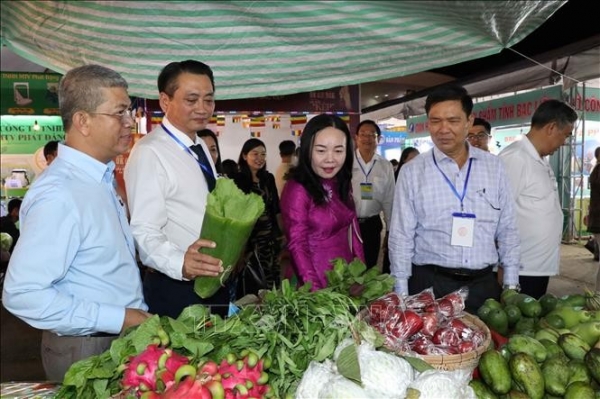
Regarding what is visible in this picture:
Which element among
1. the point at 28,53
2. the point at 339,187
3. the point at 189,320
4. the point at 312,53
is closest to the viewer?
the point at 189,320

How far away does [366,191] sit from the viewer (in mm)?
4883

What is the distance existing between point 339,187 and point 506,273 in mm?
1013

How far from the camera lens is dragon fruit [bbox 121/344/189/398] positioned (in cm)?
117

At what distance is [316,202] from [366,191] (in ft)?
7.78

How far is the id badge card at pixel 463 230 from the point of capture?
262 cm

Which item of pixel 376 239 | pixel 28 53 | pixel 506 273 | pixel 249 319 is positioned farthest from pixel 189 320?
pixel 376 239

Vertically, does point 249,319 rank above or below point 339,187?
below

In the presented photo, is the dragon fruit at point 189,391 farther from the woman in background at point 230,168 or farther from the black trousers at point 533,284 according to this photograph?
the woman in background at point 230,168

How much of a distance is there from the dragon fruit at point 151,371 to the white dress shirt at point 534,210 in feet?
9.09

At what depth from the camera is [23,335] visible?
203 inches

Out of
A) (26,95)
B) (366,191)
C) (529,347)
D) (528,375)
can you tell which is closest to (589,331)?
(529,347)

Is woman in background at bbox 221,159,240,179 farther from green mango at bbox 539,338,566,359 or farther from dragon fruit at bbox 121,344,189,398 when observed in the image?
dragon fruit at bbox 121,344,189,398

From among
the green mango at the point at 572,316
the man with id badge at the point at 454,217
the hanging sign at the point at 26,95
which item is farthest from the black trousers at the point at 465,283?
the hanging sign at the point at 26,95

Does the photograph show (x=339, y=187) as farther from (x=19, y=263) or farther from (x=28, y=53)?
(x=28, y=53)
